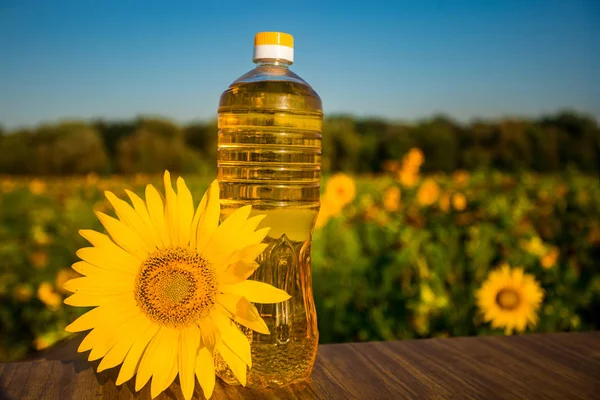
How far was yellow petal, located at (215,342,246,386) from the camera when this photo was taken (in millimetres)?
1107

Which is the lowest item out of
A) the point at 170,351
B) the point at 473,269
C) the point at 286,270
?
the point at 473,269

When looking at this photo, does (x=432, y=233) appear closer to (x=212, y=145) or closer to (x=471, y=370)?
(x=471, y=370)

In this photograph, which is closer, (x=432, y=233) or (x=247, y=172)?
(x=247, y=172)

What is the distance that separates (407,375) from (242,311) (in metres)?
0.38

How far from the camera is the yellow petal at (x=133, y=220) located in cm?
110

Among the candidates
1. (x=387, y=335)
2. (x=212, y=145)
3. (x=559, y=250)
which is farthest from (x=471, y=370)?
(x=212, y=145)

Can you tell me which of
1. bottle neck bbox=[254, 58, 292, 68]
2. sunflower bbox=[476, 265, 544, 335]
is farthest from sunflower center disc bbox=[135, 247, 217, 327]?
sunflower bbox=[476, 265, 544, 335]

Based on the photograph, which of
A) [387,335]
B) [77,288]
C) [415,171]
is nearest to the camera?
[77,288]

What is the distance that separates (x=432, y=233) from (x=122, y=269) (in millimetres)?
2676

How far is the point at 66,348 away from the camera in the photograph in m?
1.47

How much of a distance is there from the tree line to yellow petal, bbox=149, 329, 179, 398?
8945mm

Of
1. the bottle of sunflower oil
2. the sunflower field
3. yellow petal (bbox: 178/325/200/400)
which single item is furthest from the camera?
the sunflower field

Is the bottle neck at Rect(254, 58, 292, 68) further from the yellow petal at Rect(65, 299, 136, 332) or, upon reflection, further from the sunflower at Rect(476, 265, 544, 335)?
the sunflower at Rect(476, 265, 544, 335)

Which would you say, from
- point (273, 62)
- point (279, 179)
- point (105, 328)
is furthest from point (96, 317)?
point (273, 62)
